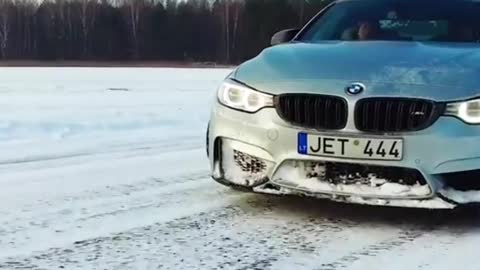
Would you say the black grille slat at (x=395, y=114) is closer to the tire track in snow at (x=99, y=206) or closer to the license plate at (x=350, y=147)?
the license plate at (x=350, y=147)

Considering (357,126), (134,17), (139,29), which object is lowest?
(139,29)

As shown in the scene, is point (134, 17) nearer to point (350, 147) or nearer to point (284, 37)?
point (284, 37)

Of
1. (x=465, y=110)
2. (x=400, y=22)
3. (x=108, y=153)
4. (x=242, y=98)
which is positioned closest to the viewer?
(x=465, y=110)

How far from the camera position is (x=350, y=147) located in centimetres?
335

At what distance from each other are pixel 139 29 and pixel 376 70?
6865 cm

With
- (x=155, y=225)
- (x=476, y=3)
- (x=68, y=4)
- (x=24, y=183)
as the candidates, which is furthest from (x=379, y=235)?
(x=68, y=4)

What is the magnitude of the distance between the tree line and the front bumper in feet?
204

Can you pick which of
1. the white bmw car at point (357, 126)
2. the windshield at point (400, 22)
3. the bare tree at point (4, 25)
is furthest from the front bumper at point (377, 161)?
the bare tree at point (4, 25)

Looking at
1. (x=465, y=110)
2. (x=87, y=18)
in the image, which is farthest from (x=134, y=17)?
(x=465, y=110)

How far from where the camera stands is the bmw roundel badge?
3.40m

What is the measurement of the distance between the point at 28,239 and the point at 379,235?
5.29ft

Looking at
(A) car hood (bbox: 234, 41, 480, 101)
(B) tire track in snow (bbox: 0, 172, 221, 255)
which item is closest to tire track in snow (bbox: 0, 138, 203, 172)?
(B) tire track in snow (bbox: 0, 172, 221, 255)

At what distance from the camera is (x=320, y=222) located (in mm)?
3617

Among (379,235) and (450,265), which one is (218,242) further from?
(450,265)
